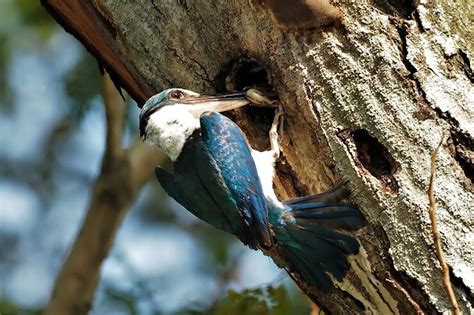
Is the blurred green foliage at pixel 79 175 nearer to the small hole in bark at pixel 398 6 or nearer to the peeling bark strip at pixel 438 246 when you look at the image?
the peeling bark strip at pixel 438 246

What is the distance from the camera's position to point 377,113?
4.18 m

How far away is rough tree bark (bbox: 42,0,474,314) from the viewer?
4074 mm

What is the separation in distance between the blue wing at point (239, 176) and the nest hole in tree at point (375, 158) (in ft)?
1.89

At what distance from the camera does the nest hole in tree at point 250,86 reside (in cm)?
459

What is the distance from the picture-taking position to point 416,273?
13.4ft

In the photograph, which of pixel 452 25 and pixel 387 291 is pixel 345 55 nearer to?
pixel 452 25

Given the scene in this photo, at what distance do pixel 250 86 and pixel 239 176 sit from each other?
45 centimetres

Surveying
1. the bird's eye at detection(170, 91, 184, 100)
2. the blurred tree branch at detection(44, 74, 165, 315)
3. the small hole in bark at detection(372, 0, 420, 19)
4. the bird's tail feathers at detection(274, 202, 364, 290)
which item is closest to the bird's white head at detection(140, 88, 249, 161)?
the bird's eye at detection(170, 91, 184, 100)

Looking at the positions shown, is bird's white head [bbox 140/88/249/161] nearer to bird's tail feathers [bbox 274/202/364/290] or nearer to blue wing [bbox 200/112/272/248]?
blue wing [bbox 200/112/272/248]

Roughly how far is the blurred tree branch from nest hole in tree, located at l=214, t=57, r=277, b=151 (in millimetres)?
1975

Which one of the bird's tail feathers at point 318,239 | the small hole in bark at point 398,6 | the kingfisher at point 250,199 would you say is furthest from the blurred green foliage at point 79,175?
the small hole in bark at point 398,6

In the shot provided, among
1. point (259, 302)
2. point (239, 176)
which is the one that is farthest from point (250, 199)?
point (259, 302)

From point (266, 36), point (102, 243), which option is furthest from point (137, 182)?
point (266, 36)

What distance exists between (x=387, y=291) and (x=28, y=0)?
14.3ft
